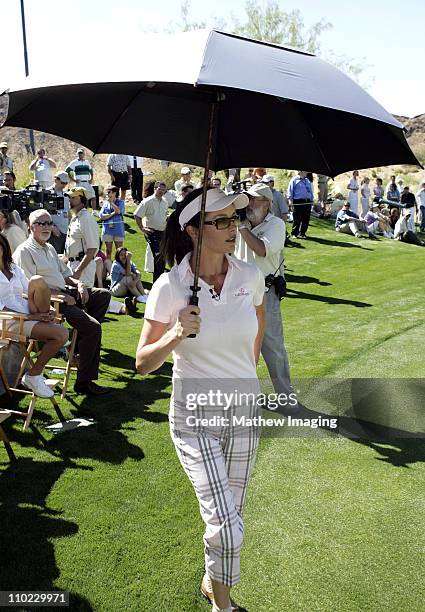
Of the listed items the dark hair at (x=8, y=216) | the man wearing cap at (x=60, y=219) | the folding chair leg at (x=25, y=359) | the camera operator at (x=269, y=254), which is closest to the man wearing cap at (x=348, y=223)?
the man wearing cap at (x=60, y=219)

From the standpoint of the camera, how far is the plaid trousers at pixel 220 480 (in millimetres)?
2984

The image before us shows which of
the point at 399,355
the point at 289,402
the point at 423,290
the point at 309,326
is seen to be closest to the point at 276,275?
the point at 289,402

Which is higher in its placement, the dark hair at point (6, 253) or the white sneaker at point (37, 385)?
the dark hair at point (6, 253)

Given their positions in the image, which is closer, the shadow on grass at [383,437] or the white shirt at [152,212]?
the shadow on grass at [383,437]

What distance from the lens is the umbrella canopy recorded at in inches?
114

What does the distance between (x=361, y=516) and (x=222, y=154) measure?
8.29 feet

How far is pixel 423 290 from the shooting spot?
13414 mm

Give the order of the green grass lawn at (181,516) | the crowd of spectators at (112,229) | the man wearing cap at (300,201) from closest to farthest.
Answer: the green grass lawn at (181,516) < the crowd of spectators at (112,229) < the man wearing cap at (300,201)

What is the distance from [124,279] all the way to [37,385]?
18.6 feet

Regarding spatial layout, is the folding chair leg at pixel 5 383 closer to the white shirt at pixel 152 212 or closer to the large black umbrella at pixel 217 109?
the large black umbrella at pixel 217 109

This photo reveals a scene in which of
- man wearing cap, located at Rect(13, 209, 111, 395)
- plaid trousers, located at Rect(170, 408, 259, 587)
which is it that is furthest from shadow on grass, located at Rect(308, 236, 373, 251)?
plaid trousers, located at Rect(170, 408, 259, 587)

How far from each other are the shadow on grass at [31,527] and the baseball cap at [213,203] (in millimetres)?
2041

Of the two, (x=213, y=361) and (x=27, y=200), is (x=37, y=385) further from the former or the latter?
(x=27, y=200)

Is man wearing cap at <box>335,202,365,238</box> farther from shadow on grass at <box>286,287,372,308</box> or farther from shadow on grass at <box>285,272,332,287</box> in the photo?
shadow on grass at <box>286,287,372,308</box>
